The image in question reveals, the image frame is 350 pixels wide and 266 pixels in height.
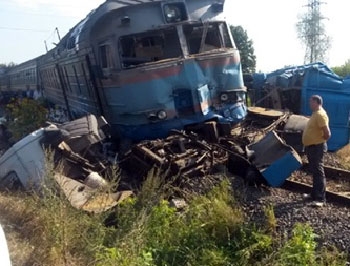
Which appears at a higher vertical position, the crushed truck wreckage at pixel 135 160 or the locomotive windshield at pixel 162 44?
the locomotive windshield at pixel 162 44

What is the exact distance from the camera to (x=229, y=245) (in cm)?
554

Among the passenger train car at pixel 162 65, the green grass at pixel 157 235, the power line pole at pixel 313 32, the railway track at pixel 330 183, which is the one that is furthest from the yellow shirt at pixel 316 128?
the power line pole at pixel 313 32

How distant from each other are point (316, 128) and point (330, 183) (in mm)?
1599

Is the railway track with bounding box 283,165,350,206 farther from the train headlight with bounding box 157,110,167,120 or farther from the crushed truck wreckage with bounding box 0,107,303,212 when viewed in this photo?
the train headlight with bounding box 157,110,167,120

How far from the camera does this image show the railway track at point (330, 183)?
6.88 meters

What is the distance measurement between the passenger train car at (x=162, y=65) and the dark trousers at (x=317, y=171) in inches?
105

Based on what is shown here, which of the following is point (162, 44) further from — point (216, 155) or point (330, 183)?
point (330, 183)

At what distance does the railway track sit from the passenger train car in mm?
1942

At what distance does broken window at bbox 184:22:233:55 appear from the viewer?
365 inches

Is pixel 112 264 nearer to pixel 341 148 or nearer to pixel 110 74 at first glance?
pixel 110 74

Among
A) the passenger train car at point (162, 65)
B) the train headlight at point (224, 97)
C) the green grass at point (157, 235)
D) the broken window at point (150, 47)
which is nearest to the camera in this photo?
the green grass at point (157, 235)

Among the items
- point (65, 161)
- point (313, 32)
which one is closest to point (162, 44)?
point (65, 161)

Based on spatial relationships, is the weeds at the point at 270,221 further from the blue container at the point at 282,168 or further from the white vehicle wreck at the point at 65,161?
the white vehicle wreck at the point at 65,161

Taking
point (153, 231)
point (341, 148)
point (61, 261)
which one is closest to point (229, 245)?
point (153, 231)
